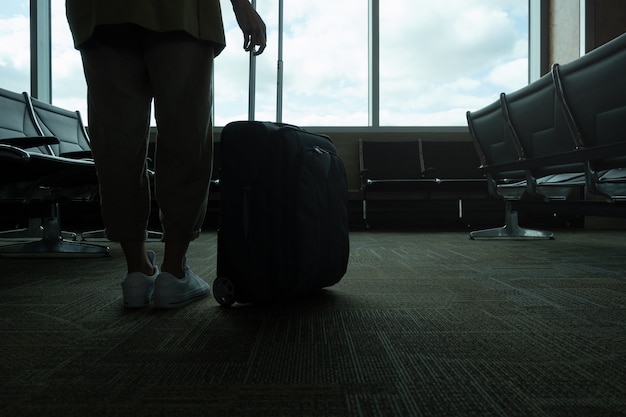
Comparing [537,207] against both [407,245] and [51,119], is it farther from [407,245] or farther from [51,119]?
[51,119]

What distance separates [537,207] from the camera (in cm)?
236

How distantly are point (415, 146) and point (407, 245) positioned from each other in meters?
2.03

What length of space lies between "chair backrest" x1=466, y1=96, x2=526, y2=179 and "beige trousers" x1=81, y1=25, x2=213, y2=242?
174 cm

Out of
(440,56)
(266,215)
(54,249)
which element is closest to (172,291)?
(266,215)

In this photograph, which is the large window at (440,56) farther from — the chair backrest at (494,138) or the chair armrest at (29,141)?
the chair armrest at (29,141)

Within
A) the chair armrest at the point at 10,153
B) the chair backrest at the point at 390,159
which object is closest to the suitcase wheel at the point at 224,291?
the chair armrest at the point at 10,153

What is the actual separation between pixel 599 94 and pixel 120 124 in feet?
5.10

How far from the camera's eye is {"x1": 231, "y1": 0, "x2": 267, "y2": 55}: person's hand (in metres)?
0.91

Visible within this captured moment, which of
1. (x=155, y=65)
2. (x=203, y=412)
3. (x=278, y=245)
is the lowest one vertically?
(x=203, y=412)

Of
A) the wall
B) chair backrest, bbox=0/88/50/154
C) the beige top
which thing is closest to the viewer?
the beige top

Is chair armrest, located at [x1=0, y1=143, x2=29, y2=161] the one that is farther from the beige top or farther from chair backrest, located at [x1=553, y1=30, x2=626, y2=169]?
chair backrest, located at [x1=553, y1=30, x2=626, y2=169]

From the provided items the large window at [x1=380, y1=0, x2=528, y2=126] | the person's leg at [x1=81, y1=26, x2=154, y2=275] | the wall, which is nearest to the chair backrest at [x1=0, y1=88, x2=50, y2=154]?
the person's leg at [x1=81, y1=26, x2=154, y2=275]

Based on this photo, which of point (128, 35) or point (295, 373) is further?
point (128, 35)

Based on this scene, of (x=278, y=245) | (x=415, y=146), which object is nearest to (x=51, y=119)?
(x=278, y=245)
